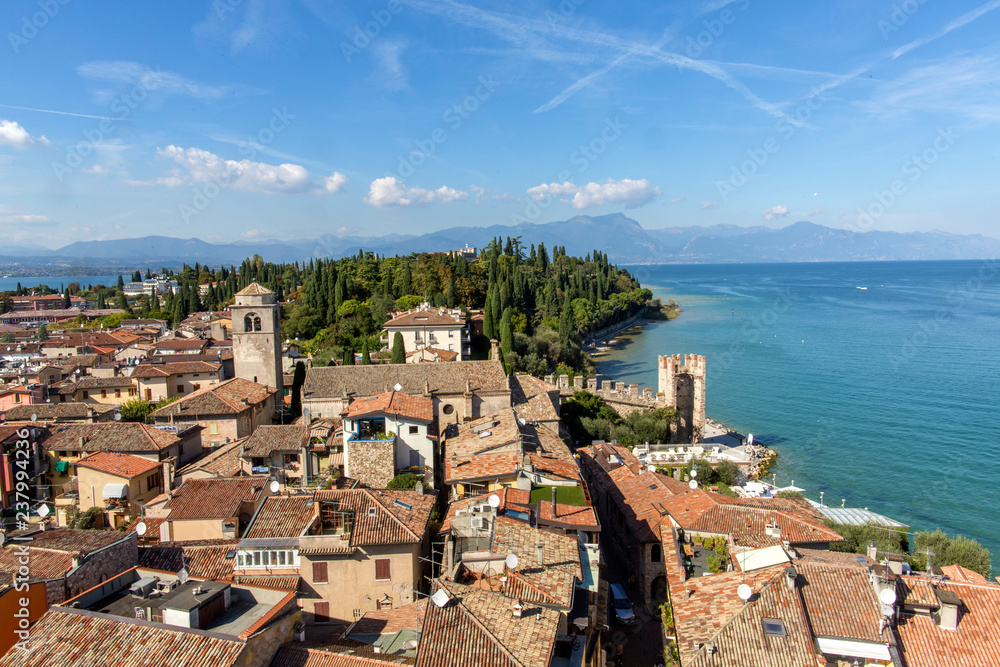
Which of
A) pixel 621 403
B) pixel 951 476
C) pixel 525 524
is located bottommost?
pixel 951 476

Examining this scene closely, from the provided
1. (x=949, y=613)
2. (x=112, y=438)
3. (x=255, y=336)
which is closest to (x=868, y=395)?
(x=949, y=613)

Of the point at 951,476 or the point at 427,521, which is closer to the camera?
the point at 427,521

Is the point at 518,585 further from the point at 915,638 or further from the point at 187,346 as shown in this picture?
the point at 187,346

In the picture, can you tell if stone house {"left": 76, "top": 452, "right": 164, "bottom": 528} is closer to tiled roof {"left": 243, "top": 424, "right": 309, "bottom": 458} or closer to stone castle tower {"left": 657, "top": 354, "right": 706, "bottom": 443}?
tiled roof {"left": 243, "top": 424, "right": 309, "bottom": 458}

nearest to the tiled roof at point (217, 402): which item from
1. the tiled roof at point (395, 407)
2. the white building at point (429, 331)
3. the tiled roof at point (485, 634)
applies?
the tiled roof at point (395, 407)

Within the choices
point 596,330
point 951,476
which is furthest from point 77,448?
point 596,330
